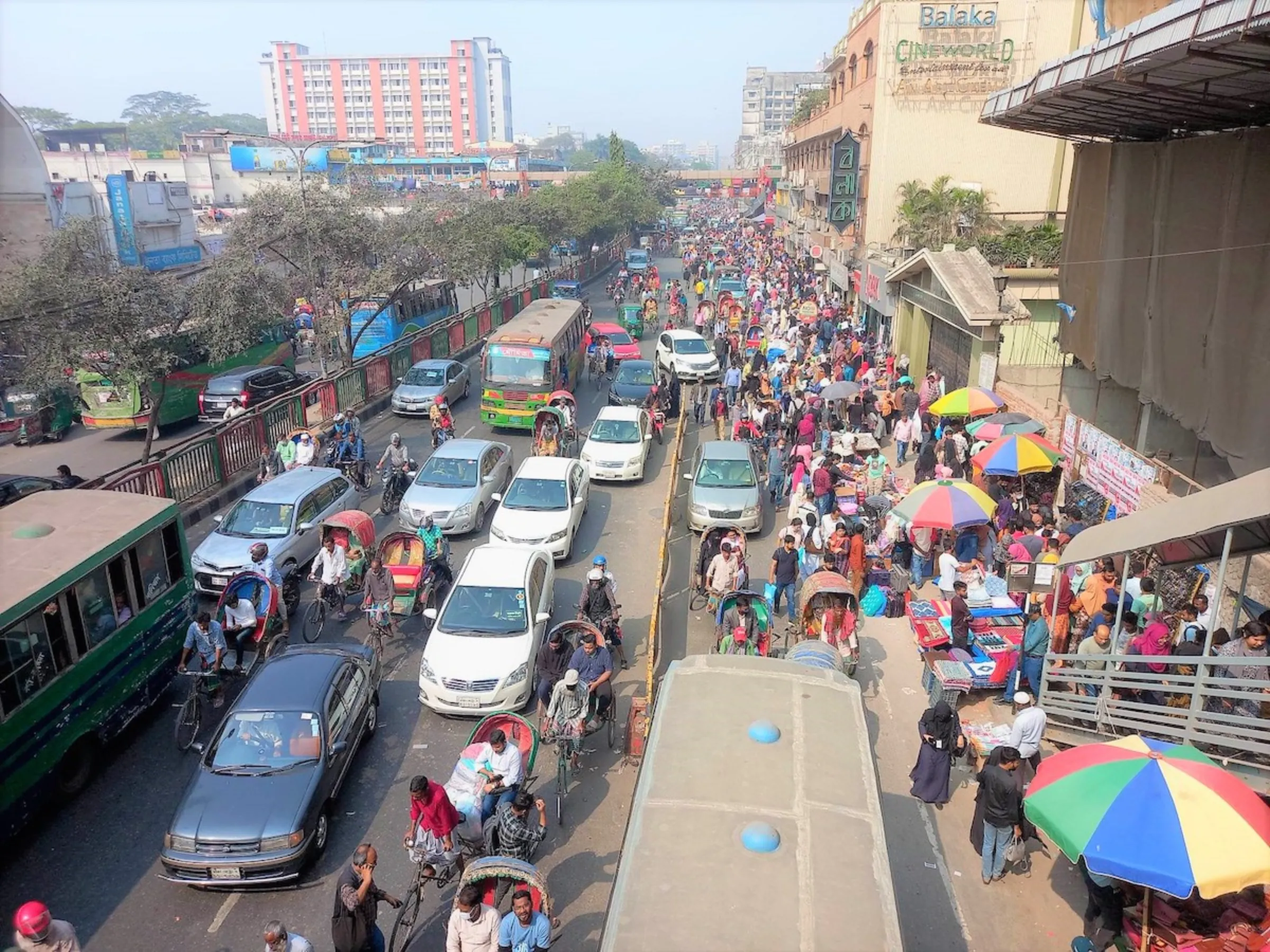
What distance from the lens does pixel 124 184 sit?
5497cm

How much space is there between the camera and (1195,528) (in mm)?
7426

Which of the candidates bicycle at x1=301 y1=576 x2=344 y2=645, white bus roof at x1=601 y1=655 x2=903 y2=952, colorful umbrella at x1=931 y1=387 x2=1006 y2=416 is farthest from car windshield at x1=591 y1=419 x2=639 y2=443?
white bus roof at x1=601 y1=655 x2=903 y2=952

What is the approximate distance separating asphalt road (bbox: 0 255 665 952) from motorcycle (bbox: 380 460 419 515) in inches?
237

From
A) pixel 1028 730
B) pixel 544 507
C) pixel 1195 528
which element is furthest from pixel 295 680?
pixel 1195 528

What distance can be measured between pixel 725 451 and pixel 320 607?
26.1ft

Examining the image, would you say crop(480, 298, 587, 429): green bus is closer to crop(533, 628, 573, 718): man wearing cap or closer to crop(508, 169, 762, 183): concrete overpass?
crop(533, 628, 573, 718): man wearing cap

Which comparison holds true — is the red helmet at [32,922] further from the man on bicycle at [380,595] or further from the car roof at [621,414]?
the car roof at [621,414]

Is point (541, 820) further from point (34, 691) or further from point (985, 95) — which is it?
point (985, 95)

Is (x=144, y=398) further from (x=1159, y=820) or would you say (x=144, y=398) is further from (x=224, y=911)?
(x=1159, y=820)

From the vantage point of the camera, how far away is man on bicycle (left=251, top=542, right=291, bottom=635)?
39.7 feet

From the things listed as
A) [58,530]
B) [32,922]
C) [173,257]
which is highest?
[58,530]

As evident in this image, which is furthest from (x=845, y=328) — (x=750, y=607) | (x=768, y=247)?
(x=768, y=247)

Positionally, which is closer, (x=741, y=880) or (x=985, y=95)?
(x=741, y=880)

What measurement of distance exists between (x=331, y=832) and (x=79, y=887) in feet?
7.16
